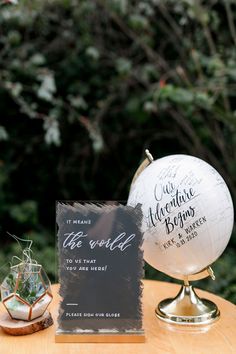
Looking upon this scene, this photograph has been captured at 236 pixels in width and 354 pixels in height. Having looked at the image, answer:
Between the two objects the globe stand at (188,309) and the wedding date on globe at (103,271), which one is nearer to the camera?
the wedding date on globe at (103,271)

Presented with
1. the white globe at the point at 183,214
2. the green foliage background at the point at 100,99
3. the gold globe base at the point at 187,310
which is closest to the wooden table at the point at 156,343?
the gold globe base at the point at 187,310

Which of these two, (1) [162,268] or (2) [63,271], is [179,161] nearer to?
(1) [162,268]

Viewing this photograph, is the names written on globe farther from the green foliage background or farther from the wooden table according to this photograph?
the green foliage background

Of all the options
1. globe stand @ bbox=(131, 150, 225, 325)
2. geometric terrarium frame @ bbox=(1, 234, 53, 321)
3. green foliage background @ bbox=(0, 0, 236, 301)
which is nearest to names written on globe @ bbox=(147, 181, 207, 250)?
globe stand @ bbox=(131, 150, 225, 325)

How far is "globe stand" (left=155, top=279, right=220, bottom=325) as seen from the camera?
1.47 m

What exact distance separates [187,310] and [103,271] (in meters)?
0.28

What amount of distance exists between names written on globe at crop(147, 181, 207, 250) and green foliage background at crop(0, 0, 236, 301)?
1.60 metres

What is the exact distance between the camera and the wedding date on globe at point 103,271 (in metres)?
1.34

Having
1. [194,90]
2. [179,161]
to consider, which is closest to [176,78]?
[194,90]

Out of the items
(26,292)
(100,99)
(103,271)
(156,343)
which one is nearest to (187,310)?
(156,343)

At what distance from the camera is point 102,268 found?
1345mm

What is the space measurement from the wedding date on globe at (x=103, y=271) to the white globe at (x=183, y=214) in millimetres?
84

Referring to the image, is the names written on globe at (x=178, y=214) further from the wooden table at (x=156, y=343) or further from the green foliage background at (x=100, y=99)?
the green foliage background at (x=100, y=99)

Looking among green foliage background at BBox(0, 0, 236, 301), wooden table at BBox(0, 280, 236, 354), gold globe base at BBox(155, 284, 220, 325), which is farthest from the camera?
green foliage background at BBox(0, 0, 236, 301)
